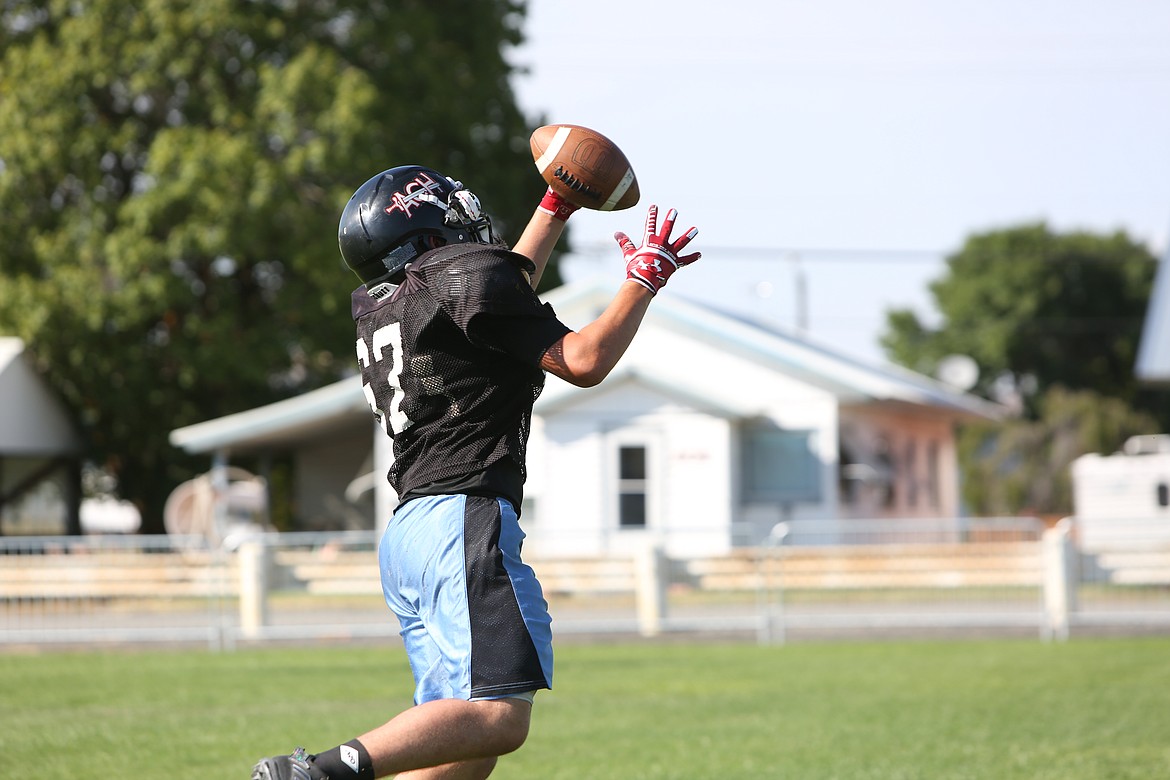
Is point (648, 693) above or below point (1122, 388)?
below

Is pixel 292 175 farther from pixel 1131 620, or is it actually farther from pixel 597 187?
pixel 597 187

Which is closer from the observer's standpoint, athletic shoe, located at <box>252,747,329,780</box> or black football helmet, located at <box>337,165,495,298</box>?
athletic shoe, located at <box>252,747,329,780</box>

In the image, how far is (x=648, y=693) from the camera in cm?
1181

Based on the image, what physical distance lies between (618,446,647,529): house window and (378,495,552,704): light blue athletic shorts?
22.5m

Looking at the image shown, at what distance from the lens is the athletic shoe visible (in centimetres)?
385

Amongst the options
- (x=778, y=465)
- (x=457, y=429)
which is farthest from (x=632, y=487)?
(x=457, y=429)

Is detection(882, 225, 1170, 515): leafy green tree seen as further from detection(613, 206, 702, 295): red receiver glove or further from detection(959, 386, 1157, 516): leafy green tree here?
detection(613, 206, 702, 295): red receiver glove

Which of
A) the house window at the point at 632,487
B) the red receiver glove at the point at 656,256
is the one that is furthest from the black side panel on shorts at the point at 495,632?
the house window at the point at 632,487

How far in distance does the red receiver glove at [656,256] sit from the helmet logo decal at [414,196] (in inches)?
23.9

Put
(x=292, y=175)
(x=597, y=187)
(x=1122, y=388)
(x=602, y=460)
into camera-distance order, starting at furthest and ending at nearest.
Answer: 1. (x=1122, y=388)
2. (x=292, y=175)
3. (x=602, y=460)
4. (x=597, y=187)

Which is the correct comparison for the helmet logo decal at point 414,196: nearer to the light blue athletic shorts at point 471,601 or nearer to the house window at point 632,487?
the light blue athletic shorts at point 471,601

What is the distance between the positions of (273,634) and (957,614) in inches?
325

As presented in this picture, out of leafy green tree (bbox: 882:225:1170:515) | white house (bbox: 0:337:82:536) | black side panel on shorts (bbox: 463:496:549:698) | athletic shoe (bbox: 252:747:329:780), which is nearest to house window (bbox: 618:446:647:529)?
white house (bbox: 0:337:82:536)

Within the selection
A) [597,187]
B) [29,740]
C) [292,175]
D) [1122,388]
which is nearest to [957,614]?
[29,740]
